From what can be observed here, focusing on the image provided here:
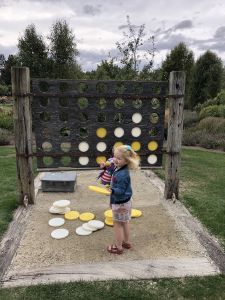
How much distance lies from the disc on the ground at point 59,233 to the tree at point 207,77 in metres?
17.6

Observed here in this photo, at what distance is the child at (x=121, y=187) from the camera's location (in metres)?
3.63

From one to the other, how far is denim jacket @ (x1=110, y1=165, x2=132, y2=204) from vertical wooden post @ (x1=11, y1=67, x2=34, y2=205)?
82.4 inches

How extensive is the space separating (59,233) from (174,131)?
8.48 feet

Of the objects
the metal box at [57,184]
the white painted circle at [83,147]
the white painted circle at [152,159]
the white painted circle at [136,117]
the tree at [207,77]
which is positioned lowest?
the metal box at [57,184]

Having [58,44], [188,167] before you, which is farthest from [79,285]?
[58,44]

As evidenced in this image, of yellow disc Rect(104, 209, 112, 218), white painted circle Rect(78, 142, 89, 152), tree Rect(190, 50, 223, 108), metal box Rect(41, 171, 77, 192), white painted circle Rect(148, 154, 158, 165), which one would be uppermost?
tree Rect(190, 50, 223, 108)

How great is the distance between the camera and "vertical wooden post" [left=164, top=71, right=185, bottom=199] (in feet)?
17.3

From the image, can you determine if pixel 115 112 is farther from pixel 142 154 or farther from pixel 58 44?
pixel 58 44

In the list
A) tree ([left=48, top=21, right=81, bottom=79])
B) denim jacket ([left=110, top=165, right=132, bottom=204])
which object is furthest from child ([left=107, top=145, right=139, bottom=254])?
tree ([left=48, top=21, right=81, bottom=79])

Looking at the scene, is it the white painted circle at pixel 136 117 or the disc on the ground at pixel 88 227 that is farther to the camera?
the white painted circle at pixel 136 117

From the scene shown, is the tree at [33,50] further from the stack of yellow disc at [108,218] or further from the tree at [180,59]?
the stack of yellow disc at [108,218]

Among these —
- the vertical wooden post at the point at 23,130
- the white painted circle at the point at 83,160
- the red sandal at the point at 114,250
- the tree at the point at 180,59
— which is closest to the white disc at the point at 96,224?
the red sandal at the point at 114,250

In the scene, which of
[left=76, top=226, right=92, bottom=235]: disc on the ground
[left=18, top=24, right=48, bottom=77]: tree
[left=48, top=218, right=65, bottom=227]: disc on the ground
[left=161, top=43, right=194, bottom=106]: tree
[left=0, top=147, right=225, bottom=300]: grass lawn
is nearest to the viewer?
[left=0, top=147, right=225, bottom=300]: grass lawn

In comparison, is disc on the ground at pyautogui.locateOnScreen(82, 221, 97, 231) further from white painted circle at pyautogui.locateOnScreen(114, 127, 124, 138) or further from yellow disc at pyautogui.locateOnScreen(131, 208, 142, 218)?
white painted circle at pyautogui.locateOnScreen(114, 127, 124, 138)
